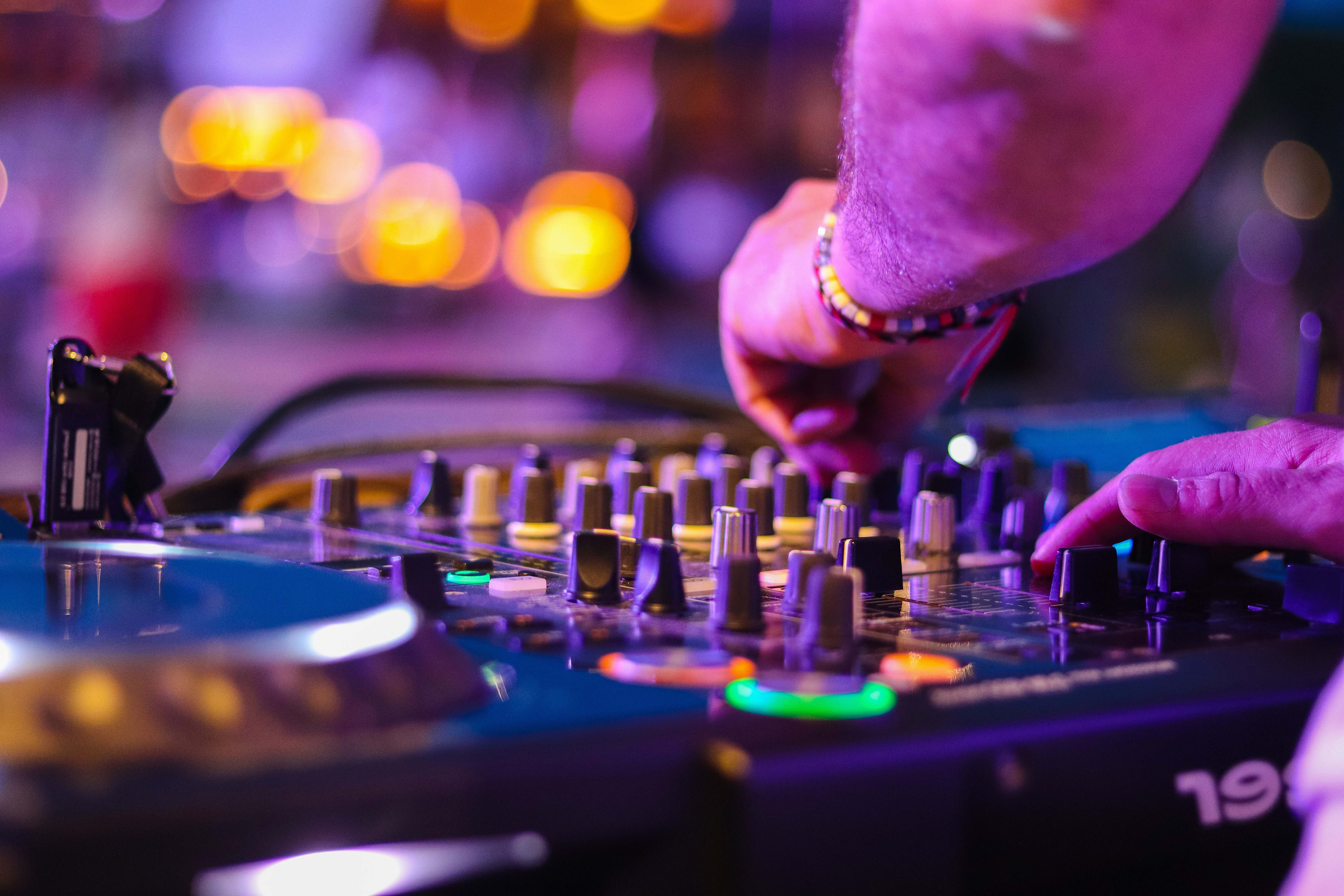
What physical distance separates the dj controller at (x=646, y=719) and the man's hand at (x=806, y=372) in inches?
10.6

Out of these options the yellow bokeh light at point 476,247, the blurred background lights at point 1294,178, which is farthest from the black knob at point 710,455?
the yellow bokeh light at point 476,247

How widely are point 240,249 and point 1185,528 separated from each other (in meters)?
7.88

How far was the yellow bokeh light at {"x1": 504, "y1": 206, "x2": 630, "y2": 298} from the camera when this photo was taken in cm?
815

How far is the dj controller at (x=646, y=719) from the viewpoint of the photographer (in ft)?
1.27

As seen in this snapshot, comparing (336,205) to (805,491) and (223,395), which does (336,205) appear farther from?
(805,491)

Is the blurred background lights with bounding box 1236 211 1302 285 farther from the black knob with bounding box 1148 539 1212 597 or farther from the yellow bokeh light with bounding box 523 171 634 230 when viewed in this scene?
the black knob with bounding box 1148 539 1212 597

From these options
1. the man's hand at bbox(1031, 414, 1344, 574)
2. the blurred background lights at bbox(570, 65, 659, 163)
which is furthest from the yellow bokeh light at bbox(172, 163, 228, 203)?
the man's hand at bbox(1031, 414, 1344, 574)

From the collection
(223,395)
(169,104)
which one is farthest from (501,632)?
(169,104)

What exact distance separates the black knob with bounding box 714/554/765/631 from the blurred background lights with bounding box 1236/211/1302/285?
643cm

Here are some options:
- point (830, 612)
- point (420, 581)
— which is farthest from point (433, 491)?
Answer: point (830, 612)

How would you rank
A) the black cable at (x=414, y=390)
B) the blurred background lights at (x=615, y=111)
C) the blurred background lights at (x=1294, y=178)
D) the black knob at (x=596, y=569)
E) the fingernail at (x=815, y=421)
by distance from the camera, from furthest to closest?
the blurred background lights at (x=615, y=111), the blurred background lights at (x=1294, y=178), the black cable at (x=414, y=390), the fingernail at (x=815, y=421), the black knob at (x=596, y=569)

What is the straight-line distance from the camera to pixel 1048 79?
1.76 ft

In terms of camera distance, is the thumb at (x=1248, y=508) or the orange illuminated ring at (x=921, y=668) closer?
the orange illuminated ring at (x=921, y=668)

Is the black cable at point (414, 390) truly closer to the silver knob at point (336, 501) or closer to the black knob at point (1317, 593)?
the silver knob at point (336, 501)
